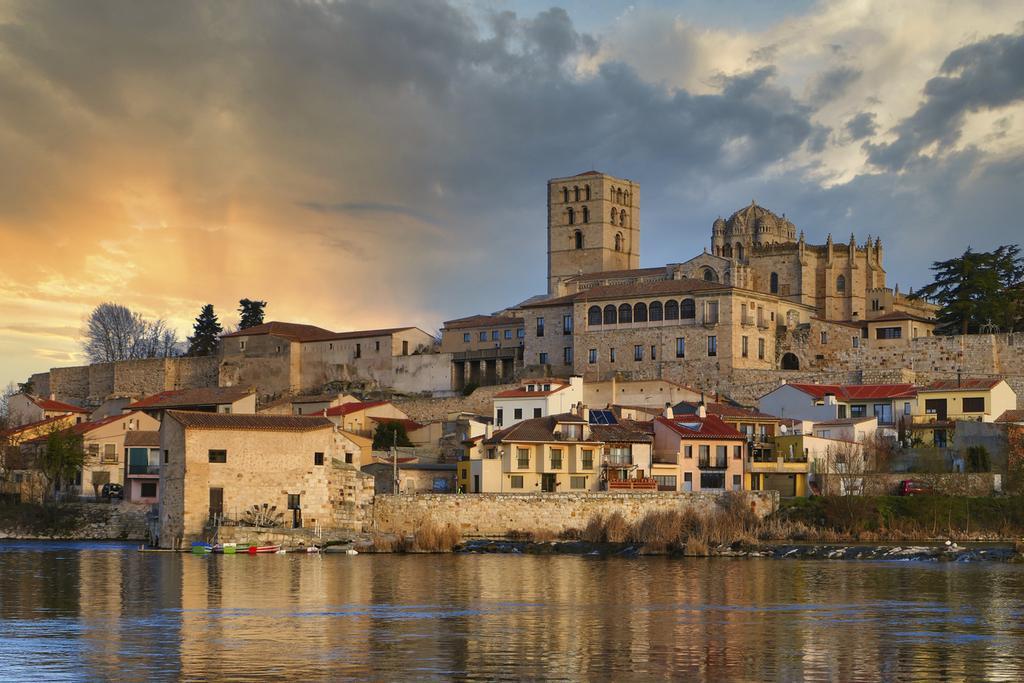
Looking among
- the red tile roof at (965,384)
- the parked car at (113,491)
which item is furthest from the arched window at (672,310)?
the parked car at (113,491)

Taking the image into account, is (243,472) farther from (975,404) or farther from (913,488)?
(975,404)

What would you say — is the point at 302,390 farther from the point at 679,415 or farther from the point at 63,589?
the point at 63,589

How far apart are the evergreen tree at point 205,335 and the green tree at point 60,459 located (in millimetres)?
32078

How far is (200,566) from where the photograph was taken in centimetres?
3931

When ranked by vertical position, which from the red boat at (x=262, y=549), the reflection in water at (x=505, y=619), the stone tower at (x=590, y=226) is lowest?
the reflection in water at (x=505, y=619)

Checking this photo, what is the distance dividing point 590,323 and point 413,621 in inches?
1827

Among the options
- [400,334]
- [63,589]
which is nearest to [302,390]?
[400,334]

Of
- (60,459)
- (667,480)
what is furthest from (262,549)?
(60,459)

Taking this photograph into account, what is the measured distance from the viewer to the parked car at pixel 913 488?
50575mm

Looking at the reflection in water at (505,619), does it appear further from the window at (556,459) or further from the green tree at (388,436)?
the green tree at (388,436)

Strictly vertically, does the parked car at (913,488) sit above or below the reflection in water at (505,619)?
above

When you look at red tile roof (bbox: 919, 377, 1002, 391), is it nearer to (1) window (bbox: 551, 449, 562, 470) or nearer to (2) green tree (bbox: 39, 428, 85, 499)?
(1) window (bbox: 551, 449, 562, 470)

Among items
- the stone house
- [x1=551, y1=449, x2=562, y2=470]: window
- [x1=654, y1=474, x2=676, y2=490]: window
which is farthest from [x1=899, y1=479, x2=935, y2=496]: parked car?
the stone house

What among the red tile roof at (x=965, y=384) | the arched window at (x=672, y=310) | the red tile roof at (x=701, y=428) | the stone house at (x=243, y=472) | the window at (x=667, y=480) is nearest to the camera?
the stone house at (x=243, y=472)
